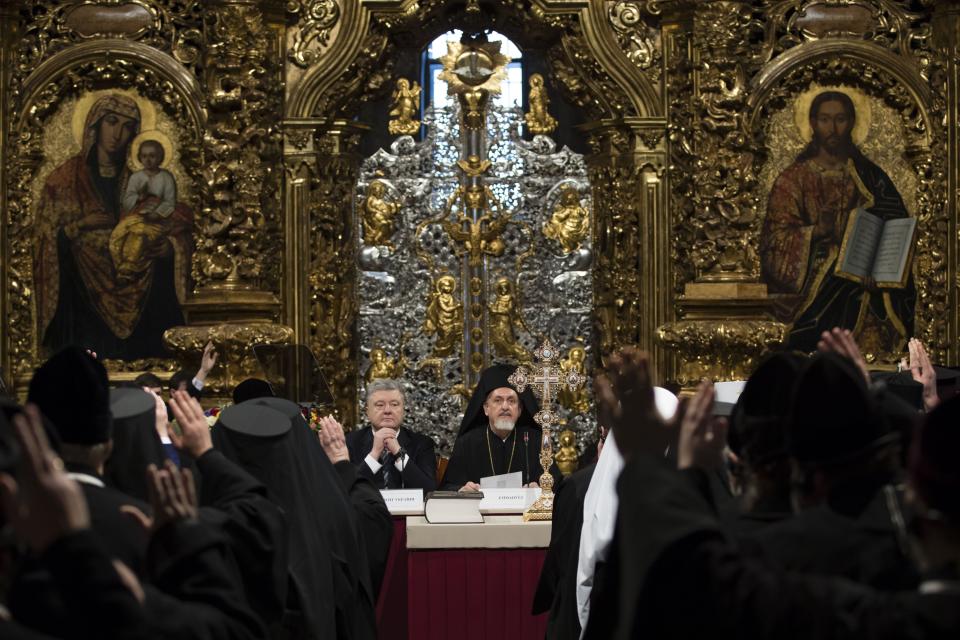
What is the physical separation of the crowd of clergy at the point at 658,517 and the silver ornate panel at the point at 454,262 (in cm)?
805

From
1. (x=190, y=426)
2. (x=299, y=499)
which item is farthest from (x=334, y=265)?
(x=190, y=426)

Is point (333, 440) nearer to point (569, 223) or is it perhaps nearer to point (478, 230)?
point (478, 230)

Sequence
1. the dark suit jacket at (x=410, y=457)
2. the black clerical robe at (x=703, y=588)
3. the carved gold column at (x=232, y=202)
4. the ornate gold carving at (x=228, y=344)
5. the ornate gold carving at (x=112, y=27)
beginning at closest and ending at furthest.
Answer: the black clerical robe at (x=703, y=588) < the dark suit jacket at (x=410, y=457) < the ornate gold carving at (x=228, y=344) < the carved gold column at (x=232, y=202) < the ornate gold carving at (x=112, y=27)

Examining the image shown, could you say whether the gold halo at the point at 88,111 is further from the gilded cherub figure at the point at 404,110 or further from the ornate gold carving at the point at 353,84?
the gilded cherub figure at the point at 404,110

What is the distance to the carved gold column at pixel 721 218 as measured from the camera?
40.4ft

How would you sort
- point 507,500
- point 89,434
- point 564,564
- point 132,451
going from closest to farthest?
point 89,434 → point 132,451 → point 564,564 → point 507,500

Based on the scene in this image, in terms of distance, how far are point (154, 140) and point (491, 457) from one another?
4.12 m

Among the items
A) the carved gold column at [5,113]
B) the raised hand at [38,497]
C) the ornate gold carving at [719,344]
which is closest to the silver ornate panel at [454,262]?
the ornate gold carving at [719,344]

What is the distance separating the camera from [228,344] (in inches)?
479

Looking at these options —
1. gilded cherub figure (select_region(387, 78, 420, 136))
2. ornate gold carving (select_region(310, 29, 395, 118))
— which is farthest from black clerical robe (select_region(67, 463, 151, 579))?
gilded cherub figure (select_region(387, 78, 420, 136))

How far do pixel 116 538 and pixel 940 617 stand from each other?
6.65 ft

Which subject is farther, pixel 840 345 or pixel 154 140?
pixel 154 140

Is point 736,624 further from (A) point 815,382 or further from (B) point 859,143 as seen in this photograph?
(B) point 859,143

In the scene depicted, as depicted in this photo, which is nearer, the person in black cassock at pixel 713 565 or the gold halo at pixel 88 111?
the person in black cassock at pixel 713 565
